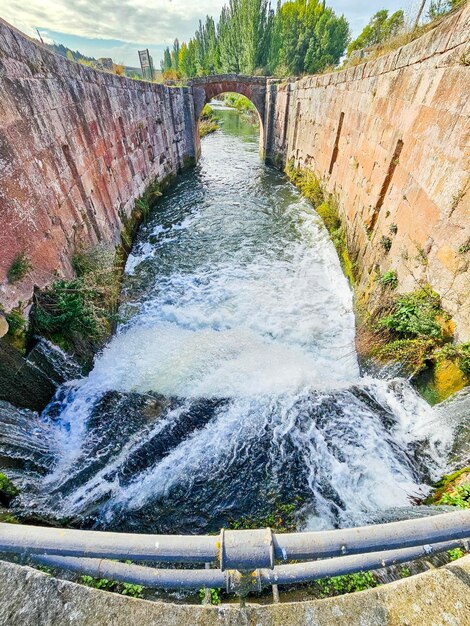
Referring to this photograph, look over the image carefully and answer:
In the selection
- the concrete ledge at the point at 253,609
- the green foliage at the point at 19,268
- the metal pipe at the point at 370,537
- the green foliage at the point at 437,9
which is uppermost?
the green foliage at the point at 437,9

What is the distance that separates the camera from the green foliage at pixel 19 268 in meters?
4.15

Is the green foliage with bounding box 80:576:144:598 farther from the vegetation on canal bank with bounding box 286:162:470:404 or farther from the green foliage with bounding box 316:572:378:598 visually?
the vegetation on canal bank with bounding box 286:162:470:404

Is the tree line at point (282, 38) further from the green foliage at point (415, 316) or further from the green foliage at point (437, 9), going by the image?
the green foliage at point (415, 316)

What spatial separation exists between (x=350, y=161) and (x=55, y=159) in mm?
7795

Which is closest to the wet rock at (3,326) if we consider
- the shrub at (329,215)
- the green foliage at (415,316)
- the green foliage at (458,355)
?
the green foliage at (415,316)

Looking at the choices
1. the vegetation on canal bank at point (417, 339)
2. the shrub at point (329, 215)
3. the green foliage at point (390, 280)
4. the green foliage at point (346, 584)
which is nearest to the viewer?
the green foliage at point (346, 584)

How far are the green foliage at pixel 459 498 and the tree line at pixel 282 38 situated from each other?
39.2 m

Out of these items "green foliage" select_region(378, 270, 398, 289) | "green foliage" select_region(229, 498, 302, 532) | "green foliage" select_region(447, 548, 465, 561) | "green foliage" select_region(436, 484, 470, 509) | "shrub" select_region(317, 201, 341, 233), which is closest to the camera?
"green foliage" select_region(447, 548, 465, 561)

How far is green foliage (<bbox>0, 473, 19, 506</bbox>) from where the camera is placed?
10.4 feet

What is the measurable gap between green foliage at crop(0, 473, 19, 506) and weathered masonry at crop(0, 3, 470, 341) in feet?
6.54

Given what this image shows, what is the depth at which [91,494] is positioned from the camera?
3764mm

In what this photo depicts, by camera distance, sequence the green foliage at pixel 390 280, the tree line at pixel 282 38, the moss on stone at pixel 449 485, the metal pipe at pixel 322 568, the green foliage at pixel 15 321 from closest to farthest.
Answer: the metal pipe at pixel 322 568 → the moss on stone at pixel 449 485 → the green foliage at pixel 15 321 → the green foliage at pixel 390 280 → the tree line at pixel 282 38

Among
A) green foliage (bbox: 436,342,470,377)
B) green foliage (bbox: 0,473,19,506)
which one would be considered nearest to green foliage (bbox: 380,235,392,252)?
green foliage (bbox: 436,342,470,377)

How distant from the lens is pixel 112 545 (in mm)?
1289
